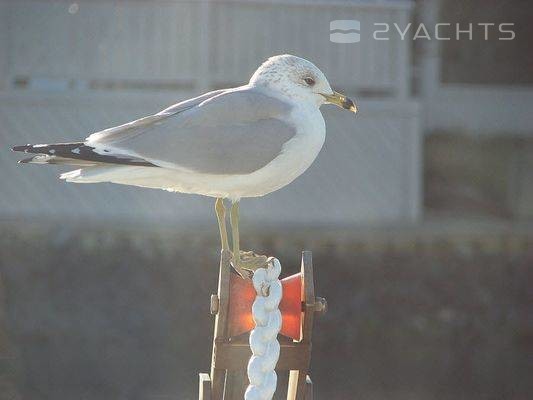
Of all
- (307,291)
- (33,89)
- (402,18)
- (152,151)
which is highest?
(402,18)

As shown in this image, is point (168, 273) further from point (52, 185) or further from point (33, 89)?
point (33, 89)

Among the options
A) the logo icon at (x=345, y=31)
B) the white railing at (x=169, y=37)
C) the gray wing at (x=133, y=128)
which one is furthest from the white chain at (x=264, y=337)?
the logo icon at (x=345, y=31)

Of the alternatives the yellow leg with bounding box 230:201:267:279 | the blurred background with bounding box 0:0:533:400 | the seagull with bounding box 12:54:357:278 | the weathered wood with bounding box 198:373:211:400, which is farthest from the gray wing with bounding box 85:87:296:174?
the blurred background with bounding box 0:0:533:400

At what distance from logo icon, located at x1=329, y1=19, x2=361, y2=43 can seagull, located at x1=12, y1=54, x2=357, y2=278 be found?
4.93m

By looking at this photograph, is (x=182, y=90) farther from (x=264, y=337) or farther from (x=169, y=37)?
(x=264, y=337)

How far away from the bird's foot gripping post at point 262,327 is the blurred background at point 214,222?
3.76 metres

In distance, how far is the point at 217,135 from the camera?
2025 millimetres

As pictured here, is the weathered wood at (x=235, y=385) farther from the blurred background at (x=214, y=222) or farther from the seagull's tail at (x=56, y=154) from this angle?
the blurred background at (x=214, y=222)

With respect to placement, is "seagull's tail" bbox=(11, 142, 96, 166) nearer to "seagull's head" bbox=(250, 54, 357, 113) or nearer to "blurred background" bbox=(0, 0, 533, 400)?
"seagull's head" bbox=(250, 54, 357, 113)

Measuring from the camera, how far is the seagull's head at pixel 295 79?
6.81ft

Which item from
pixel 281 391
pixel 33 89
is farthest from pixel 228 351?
pixel 33 89

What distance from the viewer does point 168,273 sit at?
21.4ft

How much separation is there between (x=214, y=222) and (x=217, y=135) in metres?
4.62

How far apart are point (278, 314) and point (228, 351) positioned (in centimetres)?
12
